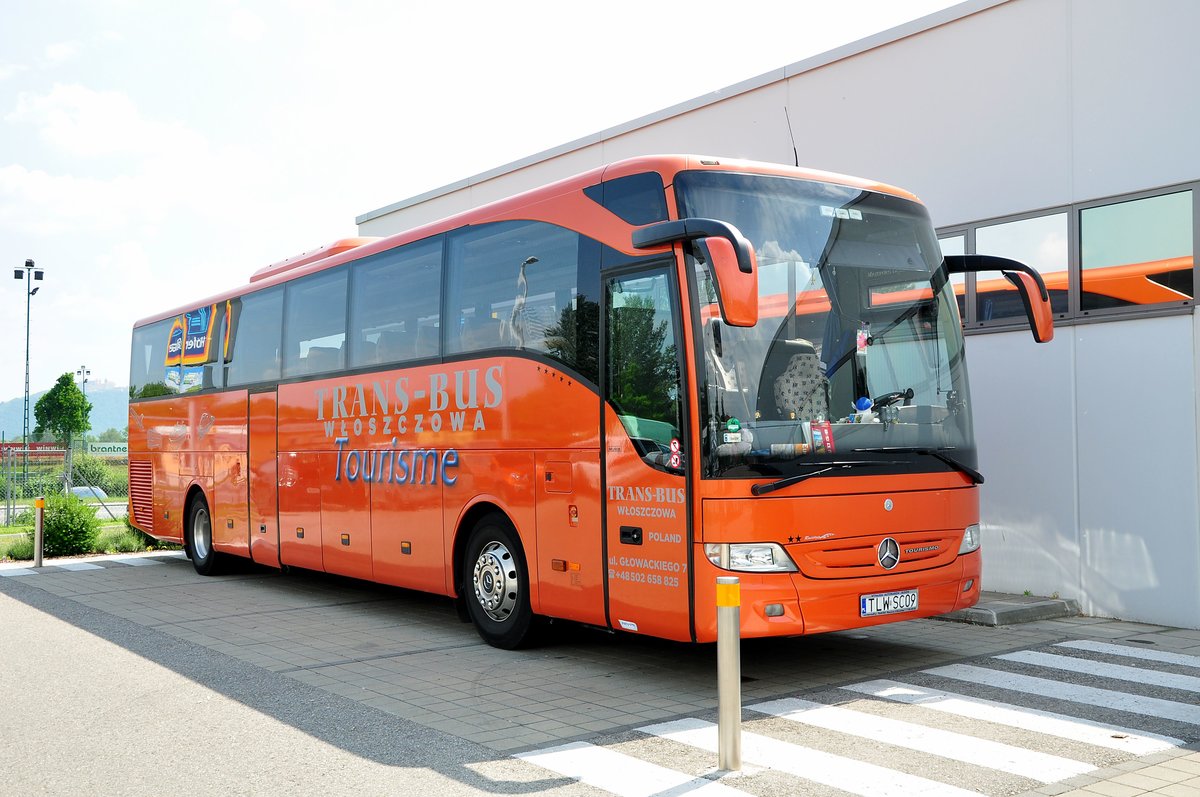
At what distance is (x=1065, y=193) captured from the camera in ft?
35.7

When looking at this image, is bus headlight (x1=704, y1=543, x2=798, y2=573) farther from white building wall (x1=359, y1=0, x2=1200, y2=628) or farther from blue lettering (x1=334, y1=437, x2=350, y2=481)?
blue lettering (x1=334, y1=437, x2=350, y2=481)

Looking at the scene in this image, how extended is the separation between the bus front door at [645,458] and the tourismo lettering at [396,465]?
2428mm

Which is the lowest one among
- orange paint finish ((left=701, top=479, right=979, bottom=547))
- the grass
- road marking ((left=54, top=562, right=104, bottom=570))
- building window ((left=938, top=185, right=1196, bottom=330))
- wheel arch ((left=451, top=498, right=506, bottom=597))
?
road marking ((left=54, top=562, right=104, bottom=570))

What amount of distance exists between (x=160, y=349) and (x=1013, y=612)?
12.5 metres

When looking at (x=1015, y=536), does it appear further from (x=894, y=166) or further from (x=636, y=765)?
(x=636, y=765)

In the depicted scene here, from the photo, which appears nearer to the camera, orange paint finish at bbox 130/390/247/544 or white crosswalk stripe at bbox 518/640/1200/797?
white crosswalk stripe at bbox 518/640/1200/797

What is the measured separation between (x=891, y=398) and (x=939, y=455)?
0.60m

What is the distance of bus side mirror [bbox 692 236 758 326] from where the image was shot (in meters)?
6.38

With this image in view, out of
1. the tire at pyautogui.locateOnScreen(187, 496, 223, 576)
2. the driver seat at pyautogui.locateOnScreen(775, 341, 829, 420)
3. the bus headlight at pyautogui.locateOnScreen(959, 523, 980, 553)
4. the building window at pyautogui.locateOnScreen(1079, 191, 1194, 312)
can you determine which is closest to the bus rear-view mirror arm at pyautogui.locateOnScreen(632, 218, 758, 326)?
the driver seat at pyautogui.locateOnScreen(775, 341, 829, 420)

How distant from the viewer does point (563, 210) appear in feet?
28.3

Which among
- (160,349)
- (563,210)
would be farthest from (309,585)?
(563,210)

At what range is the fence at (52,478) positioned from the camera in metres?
24.2

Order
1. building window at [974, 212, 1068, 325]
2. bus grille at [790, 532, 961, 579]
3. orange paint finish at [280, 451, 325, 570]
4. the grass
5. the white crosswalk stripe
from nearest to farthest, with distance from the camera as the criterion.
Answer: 1. the white crosswalk stripe
2. bus grille at [790, 532, 961, 579]
3. building window at [974, 212, 1068, 325]
4. orange paint finish at [280, 451, 325, 570]
5. the grass

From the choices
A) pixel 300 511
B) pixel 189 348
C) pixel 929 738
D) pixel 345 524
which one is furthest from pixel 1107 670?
pixel 189 348
